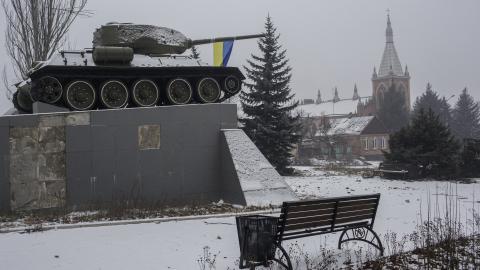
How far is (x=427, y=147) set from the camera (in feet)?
67.9

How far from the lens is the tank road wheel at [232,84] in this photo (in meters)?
15.4

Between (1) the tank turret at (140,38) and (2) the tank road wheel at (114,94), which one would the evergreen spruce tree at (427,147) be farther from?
(2) the tank road wheel at (114,94)

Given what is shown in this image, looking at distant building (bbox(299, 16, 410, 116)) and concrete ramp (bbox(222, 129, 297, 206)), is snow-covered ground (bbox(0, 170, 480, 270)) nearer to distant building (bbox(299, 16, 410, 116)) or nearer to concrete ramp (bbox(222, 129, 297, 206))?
concrete ramp (bbox(222, 129, 297, 206))

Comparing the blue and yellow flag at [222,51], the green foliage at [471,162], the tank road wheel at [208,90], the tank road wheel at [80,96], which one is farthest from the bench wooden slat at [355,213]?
the green foliage at [471,162]

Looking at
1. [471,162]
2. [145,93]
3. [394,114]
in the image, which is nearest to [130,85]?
[145,93]

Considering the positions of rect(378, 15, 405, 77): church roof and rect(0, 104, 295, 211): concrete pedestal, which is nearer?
rect(0, 104, 295, 211): concrete pedestal

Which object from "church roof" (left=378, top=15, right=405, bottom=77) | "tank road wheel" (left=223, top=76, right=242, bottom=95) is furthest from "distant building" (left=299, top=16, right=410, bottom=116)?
"tank road wheel" (left=223, top=76, right=242, bottom=95)

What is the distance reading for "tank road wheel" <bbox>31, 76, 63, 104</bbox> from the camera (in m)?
13.4

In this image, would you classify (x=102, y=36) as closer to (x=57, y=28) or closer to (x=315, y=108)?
(x=57, y=28)

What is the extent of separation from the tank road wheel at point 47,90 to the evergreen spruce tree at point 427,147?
13514mm

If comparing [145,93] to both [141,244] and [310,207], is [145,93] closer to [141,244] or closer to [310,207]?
[141,244]

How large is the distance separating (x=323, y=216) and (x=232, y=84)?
8744 mm

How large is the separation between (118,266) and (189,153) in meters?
6.64

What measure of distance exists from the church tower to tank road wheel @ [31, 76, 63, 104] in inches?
3629
